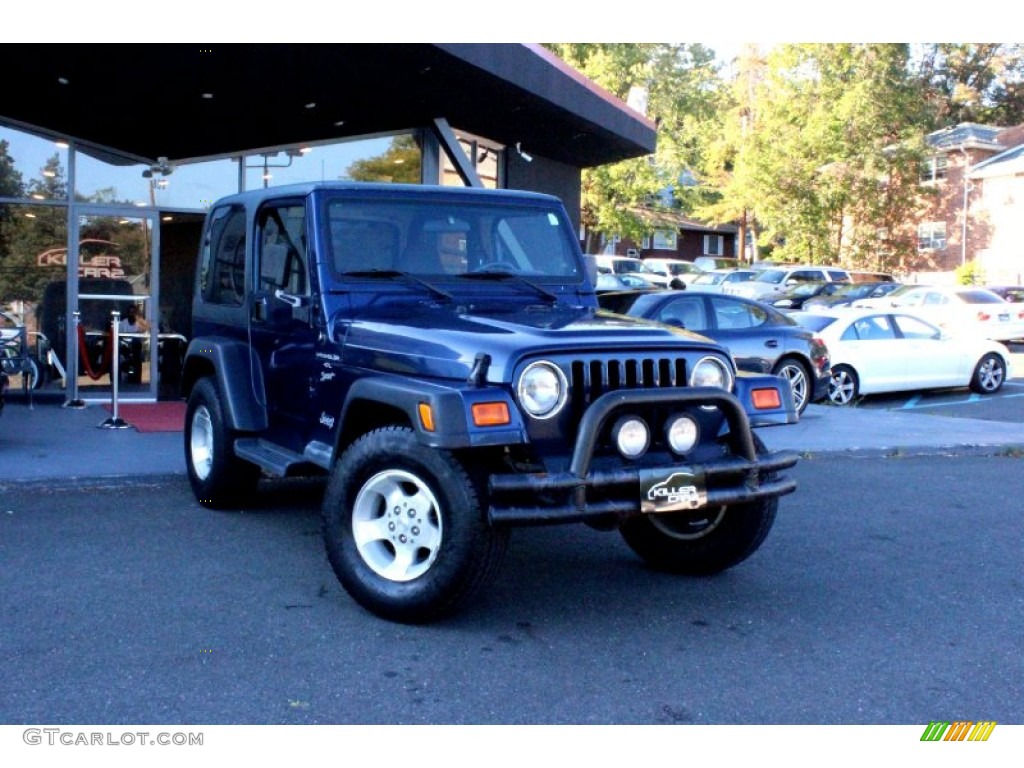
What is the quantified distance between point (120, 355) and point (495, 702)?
35.2 ft

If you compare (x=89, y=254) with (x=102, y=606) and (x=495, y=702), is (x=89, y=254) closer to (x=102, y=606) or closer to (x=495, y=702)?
(x=102, y=606)

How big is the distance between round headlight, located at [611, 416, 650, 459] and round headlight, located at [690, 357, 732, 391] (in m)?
0.47

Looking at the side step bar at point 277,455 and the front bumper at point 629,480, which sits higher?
the front bumper at point 629,480

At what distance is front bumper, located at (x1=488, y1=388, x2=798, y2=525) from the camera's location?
4.90 m

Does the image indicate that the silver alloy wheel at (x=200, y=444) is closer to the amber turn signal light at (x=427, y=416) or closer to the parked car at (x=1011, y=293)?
the amber turn signal light at (x=427, y=416)

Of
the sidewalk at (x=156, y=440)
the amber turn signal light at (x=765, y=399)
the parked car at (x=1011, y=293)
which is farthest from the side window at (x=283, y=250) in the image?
the parked car at (x=1011, y=293)

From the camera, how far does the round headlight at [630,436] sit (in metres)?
5.20

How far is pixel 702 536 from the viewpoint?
6211mm

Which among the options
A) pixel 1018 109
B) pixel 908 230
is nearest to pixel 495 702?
pixel 908 230

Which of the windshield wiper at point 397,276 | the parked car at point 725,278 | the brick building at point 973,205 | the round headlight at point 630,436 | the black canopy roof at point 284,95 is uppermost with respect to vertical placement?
the brick building at point 973,205

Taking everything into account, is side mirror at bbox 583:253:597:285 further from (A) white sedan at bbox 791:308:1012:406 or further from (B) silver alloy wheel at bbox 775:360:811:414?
(A) white sedan at bbox 791:308:1012:406

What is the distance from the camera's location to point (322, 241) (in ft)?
21.2

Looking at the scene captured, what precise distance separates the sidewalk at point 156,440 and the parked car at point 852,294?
51.4ft

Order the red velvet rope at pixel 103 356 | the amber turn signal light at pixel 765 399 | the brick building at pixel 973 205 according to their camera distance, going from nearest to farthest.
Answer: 1. the amber turn signal light at pixel 765 399
2. the red velvet rope at pixel 103 356
3. the brick building at pixel 973 205
